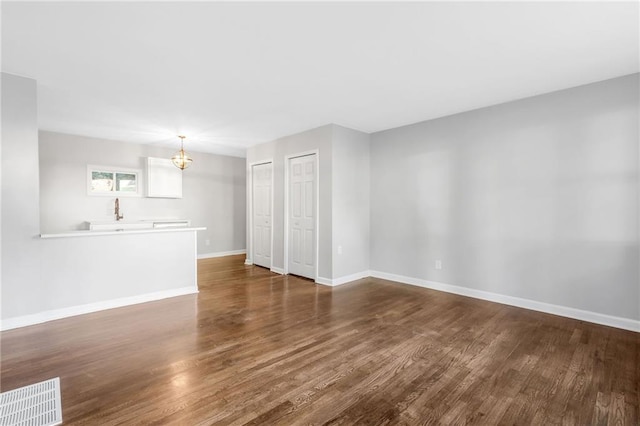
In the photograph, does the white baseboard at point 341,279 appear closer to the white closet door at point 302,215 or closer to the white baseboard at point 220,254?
the white closet door at point 302,215

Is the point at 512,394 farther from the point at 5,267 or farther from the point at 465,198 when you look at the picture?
the point at 5,267

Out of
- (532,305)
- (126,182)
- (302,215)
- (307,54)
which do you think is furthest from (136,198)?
(532,305)

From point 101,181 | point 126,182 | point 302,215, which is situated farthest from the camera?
point 126,182

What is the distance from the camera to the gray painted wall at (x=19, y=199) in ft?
A: 9.49

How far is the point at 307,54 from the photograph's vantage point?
2588 millimetres

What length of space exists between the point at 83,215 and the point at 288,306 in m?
4.73

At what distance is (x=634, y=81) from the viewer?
2.97 metres

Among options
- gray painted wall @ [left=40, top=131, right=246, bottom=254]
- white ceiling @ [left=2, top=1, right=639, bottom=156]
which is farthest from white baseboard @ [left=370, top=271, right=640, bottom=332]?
gray painted wall @ [left=40, top=131, right=246, bottom=254]

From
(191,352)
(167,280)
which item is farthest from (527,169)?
(167,280)

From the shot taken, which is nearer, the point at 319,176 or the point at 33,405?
the point at 33,405

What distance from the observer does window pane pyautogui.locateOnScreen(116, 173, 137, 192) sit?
19.5 ft

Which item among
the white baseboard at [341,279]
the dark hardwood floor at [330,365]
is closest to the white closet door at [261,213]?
the white baseboard at [341,279]

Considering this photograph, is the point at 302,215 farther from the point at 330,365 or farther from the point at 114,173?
the point at 114,173

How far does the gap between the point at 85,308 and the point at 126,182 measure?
342cm
